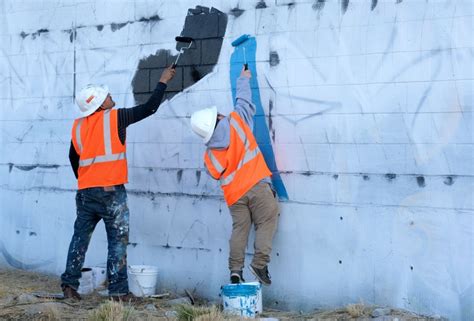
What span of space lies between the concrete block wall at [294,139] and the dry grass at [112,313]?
4.81ft

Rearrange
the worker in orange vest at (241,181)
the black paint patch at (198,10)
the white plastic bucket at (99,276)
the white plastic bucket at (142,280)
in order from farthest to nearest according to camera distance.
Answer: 1. the white plastic bucket at (99,276)
2. the black paint patch at (198,10)
3. the white plastic bucket at (142,280)
4. the worker in orange vest at (241,181)

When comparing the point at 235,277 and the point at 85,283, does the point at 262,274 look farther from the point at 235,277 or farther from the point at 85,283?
the point at 85,283

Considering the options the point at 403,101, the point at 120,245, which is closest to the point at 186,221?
the point at 120,245

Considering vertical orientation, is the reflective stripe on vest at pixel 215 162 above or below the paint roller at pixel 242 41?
A: below

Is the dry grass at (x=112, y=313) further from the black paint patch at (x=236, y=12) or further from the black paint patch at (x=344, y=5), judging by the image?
the black paint patch at (x=344, y=5)

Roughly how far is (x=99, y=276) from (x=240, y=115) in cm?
228

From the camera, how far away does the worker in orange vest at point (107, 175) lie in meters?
7.61

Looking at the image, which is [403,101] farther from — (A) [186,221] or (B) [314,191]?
(A) [186,221]

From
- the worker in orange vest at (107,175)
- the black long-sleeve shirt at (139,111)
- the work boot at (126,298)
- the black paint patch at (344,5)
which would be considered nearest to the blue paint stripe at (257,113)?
the worker in orange vest at (107,175)

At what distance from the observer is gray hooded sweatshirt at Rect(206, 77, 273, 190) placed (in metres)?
7.26

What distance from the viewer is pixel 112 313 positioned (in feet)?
20.8

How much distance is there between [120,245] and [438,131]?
3.00 m

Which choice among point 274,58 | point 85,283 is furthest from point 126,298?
point 274,58

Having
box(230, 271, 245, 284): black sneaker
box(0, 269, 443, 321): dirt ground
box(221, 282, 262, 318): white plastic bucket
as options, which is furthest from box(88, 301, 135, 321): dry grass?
box(230, 271, 245, 284): black sneaker
